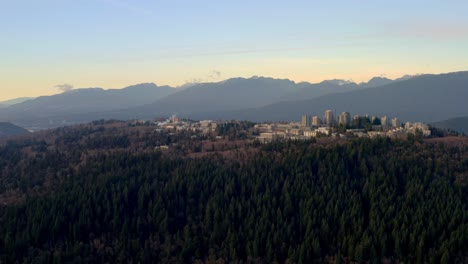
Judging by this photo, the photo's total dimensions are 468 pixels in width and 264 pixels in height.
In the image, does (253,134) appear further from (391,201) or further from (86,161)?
(391,201)

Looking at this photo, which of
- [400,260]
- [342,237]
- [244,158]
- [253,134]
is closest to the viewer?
[400,260]

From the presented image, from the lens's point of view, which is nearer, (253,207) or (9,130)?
(253,207)

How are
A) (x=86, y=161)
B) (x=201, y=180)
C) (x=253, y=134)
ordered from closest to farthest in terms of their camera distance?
(x=201, y=180)
(x=86, y=161)
(x=253, y=134)

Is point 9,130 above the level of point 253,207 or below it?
above

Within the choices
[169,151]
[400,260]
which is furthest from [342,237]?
[169,151]

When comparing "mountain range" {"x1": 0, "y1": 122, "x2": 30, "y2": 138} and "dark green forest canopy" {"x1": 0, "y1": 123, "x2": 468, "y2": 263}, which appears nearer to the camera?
"dark green forest canopy" {"x1": 0, "y1": 123, "x2": 468, "y2": 263}

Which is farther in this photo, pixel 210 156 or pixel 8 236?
pixel 210 156

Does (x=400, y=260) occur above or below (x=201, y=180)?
below

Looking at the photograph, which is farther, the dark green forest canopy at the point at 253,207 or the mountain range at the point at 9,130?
the mountain range at the point at 9,130
